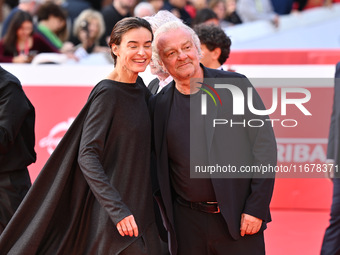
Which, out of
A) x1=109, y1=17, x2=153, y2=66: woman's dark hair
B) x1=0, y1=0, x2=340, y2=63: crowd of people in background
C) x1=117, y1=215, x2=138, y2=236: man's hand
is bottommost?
x1=117, y1=215, x2=138, y2=236: man's hand

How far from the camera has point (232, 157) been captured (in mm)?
3527

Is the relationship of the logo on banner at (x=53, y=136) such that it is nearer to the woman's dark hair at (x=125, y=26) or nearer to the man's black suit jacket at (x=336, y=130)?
the man's black suit jacket at (x=336, y=130)

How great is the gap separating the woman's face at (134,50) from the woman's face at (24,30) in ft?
14.6

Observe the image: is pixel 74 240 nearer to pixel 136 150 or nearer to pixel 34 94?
pixel 136 150

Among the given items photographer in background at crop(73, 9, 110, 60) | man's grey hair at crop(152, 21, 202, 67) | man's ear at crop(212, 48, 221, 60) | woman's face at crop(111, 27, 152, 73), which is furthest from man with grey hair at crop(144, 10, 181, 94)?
photographer in background at crop(73, 9, 110, 60)

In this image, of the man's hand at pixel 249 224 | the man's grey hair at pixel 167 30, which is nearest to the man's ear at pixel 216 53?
the man's grey hair at pixel 167 30

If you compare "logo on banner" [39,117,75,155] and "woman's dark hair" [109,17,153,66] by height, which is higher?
"woman's dark hair" [109,17,153,66]

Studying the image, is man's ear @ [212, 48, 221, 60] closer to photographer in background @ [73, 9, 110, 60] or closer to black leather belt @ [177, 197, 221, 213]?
black leather belt @ [177, 197, 221, 213]

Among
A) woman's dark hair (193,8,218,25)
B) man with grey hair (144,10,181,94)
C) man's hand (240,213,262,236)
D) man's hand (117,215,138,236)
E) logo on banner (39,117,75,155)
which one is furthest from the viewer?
woman's dark hair (193,8,218,25)

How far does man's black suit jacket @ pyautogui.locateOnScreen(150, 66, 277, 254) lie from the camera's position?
3.46 metres

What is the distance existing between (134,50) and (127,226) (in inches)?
37.5


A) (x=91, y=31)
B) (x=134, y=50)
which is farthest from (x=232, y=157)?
(x=91, y=31)

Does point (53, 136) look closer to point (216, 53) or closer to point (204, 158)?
point (216, 53)

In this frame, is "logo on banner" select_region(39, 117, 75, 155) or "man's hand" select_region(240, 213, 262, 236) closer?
"man's hand" select_region(240, 213, 262, 236)
